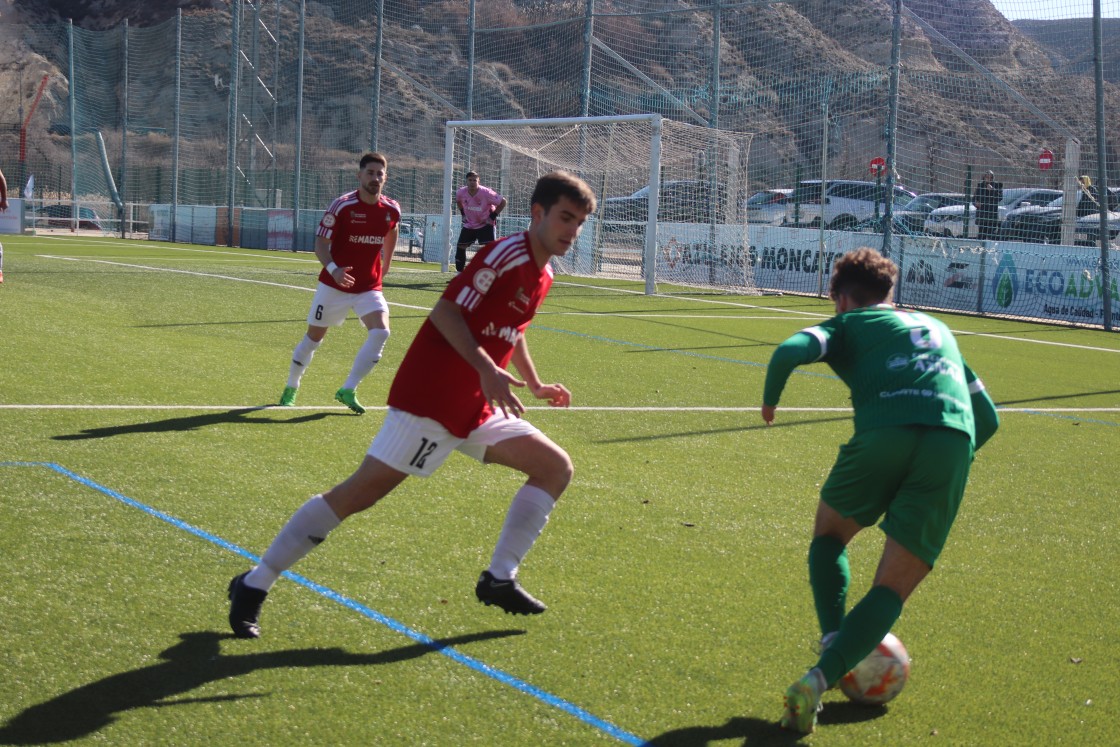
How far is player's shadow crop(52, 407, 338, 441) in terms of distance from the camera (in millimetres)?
7488

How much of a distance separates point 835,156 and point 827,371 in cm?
2584

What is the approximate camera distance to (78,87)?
164 ft

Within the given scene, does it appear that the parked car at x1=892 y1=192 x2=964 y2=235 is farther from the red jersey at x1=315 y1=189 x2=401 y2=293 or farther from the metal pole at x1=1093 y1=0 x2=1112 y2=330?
the red jersey at x1=315 y1=189 x2=401 y2=293

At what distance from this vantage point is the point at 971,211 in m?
23.1

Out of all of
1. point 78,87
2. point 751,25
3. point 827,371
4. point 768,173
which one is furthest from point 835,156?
point 78,87

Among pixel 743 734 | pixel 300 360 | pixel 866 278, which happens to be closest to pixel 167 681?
pixel 743 734

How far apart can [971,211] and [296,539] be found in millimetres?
21321

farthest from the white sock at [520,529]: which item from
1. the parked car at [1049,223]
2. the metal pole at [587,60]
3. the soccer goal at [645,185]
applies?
the metal pole at [587,60]

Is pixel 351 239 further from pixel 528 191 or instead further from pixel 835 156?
pixel 835 156

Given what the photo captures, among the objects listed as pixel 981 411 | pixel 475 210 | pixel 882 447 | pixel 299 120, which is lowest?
pixel 882 447

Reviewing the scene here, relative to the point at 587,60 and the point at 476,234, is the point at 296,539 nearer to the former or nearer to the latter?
the point at 476,234

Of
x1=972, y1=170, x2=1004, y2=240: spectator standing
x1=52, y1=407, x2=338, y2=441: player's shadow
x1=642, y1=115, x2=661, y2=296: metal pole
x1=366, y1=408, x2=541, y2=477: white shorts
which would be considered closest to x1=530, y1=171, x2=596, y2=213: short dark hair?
x1=366, y1=408, x2=541, y2=477: white shorts

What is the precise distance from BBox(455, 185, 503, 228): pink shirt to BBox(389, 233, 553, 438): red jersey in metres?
17.3

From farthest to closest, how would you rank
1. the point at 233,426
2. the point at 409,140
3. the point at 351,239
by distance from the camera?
the point at 409,140, the point at 351,239, the point at 233,426
